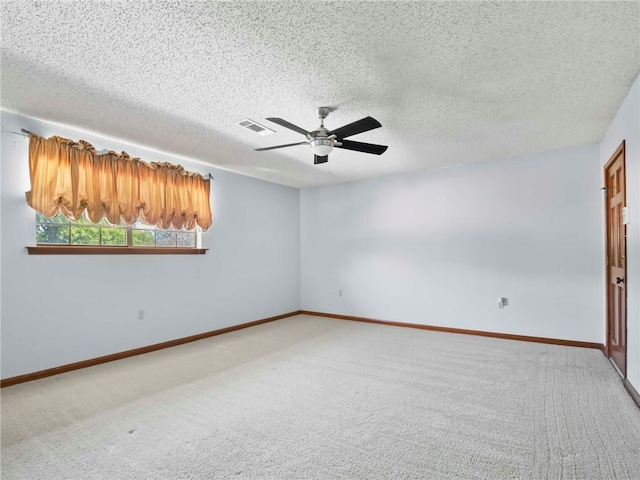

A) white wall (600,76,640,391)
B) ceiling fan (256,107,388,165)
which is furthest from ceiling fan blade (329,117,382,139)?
white wall (600,76,640,391)

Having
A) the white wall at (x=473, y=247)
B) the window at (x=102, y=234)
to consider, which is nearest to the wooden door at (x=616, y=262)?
the white wall at (x=473, y=247)

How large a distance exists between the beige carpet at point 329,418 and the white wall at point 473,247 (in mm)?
757

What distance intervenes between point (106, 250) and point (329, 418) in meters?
3.06

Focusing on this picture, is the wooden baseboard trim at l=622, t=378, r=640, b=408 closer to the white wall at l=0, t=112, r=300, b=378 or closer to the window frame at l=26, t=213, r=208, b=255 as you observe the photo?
the white wall at l=0, t=112, r=300, b=378

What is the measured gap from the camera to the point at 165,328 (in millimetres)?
4469

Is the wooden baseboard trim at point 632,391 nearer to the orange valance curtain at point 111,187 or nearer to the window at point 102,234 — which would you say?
the orange valance curtain at point 111,187

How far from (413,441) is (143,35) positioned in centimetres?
305

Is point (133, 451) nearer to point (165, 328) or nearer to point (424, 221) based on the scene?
point (165, 328)

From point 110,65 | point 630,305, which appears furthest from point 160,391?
point 630,305

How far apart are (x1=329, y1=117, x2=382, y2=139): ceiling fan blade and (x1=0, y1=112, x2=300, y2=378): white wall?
2.75m

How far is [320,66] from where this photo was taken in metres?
2.45

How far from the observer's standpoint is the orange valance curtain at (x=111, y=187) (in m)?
3.33

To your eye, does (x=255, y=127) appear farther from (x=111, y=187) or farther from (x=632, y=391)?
(x=632, y=391)

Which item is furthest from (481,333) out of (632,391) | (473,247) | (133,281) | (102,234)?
(102,234)
